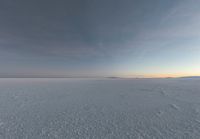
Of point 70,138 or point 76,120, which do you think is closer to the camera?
point 70,138

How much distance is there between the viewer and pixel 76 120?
12.5ft

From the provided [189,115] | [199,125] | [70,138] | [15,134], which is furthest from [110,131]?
[189,115]

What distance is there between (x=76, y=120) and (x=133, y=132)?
2119mm

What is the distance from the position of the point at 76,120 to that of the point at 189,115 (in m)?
4.75

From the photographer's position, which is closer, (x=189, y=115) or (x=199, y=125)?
(x=199, y=125)

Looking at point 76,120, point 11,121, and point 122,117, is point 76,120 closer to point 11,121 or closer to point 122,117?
point 122,117

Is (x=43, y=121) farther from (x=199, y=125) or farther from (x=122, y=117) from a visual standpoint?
(x=199, y=125)

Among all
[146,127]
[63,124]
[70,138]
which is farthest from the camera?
[63,124]

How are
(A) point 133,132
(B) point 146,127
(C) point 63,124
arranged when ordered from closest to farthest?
(A) point 133,132, (B) point 146,127, (C) point 63,124

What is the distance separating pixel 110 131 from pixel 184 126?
99.9 inches

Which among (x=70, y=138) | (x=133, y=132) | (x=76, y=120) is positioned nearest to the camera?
(x=70, y=138)

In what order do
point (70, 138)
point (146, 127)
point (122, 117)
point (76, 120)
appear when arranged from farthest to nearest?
point (122, 117), point (76, 120), point (146, 127), point (70, 138)

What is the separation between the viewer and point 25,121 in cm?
366

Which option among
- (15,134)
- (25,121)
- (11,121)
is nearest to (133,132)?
(15,134)
